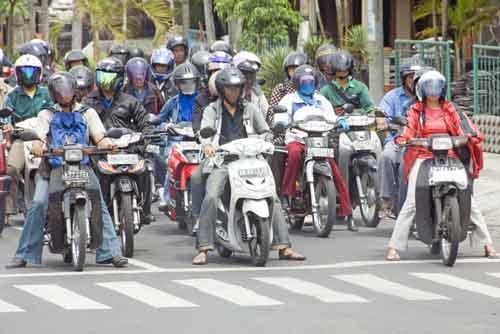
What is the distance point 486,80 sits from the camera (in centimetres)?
2553

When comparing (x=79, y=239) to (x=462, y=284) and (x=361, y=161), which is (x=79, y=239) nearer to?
(x=462, y=284)

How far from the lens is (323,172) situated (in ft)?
57.0

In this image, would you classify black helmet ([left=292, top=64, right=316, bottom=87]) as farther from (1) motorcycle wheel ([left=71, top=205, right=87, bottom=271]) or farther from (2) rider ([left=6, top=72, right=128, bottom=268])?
(1) motorcycle wheel ([left=71, top=205, right=87, bottom=271])

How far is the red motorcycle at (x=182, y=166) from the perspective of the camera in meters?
17.3

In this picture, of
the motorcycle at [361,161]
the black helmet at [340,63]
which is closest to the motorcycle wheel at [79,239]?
the motorcycle at [361,161]

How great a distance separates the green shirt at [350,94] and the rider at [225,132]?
9.22 feet

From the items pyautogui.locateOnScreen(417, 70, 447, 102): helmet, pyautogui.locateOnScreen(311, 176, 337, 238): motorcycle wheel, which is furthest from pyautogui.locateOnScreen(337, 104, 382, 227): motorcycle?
pyautogui.locateOnScreen(417, 70, 447, 102): helmet

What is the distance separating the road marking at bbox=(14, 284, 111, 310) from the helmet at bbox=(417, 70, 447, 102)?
3.67 m

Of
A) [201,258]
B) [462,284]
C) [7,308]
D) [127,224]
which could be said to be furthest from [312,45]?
[7,308]

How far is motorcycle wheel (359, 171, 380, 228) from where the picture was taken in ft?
59.6

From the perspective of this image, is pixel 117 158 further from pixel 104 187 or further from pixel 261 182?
pixel 261 182

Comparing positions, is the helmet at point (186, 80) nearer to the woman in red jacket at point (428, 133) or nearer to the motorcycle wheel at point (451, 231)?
the woman in red jacket at point (428, 133)

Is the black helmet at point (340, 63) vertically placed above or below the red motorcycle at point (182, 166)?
above

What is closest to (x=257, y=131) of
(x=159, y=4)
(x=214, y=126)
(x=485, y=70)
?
(x=214, y=126)
